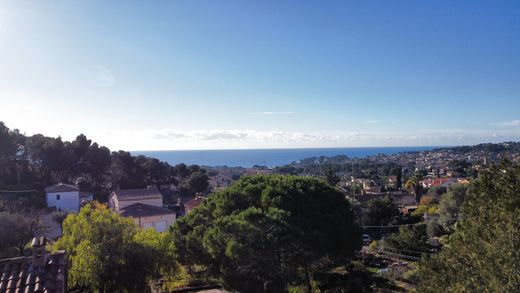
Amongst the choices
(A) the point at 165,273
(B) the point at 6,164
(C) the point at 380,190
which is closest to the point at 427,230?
(A) the point at 165,273

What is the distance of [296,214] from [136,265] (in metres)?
5.51

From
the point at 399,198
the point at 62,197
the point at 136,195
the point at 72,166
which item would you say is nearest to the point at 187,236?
the point at 136,195

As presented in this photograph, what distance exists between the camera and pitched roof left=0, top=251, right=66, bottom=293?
542 cm

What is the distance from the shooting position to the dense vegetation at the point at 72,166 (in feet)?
114

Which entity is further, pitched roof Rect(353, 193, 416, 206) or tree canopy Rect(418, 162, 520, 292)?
pitched roof Rect(353, 193, 416, 206)

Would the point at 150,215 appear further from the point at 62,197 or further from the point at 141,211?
the point at 62,197

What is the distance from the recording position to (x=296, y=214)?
1302 centimetres

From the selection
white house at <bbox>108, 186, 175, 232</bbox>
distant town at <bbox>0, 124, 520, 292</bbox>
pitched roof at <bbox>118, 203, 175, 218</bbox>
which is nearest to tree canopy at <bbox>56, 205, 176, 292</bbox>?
distant town at <bbox>0, 124, 520, 292</bbox>

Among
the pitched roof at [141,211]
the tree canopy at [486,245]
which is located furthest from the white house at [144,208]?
the tree canopy at [486,245]

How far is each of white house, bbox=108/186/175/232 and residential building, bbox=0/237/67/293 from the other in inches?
786

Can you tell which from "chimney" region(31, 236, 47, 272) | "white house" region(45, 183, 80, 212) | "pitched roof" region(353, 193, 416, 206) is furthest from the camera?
"pitched roof" region(353, 193, 416, 206)

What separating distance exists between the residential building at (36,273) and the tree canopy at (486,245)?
6.73 meters

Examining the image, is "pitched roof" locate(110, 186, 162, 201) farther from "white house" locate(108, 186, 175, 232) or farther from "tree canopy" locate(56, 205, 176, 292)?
"tree canopy" locate(56, 205, 176, 292)

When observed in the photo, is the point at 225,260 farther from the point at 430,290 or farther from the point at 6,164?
the point at 6,164
